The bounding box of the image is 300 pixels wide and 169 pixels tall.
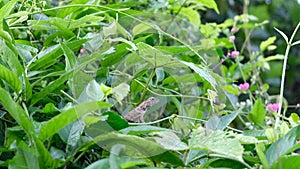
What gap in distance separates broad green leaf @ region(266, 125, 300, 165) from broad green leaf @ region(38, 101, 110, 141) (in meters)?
0.15

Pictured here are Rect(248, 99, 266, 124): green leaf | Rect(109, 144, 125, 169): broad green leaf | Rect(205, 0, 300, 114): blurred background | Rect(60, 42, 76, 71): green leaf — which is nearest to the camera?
Rect(109, 144, 125, 169): broad green leaf

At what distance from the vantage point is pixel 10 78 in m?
0.42

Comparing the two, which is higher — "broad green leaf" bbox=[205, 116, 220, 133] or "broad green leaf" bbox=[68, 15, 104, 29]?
"broad green leaf" bbox=[68, 15, 104, 29]

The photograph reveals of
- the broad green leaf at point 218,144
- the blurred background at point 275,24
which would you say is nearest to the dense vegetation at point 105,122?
the broad green leaf at point 218,144

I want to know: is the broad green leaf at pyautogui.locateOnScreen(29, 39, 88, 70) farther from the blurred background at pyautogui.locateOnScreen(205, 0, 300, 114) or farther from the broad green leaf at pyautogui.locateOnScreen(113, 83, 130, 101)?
the blurred background at pyautogui.locateOnScreen(205, 0, 300, 114)

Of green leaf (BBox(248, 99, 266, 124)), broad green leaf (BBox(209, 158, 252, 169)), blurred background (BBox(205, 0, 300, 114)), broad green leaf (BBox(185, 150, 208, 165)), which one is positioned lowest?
blurred background (BBox(205, 0, 300, 114))

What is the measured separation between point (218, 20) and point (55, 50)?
2.05m

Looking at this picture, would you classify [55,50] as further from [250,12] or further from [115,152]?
[250,12]

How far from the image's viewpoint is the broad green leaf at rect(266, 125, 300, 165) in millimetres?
401

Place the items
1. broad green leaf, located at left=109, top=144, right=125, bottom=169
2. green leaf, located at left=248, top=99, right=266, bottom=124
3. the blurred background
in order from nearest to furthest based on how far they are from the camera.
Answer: broad green leaf, located at left=109, top=144, right=125, bottom=169
green leaf, located at left=248, top=99, right=266, bottom=124
the blurred background

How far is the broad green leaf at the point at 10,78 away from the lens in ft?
1.37

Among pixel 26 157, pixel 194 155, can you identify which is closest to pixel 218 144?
pixel 194 155

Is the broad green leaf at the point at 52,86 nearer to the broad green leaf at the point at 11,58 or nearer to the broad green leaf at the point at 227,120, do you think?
the broad green leaf at the point at 11,58

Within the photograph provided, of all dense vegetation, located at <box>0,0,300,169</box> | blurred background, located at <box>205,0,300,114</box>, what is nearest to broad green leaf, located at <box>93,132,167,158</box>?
dense vegetation, located at <box>0,0,300,169</box>
